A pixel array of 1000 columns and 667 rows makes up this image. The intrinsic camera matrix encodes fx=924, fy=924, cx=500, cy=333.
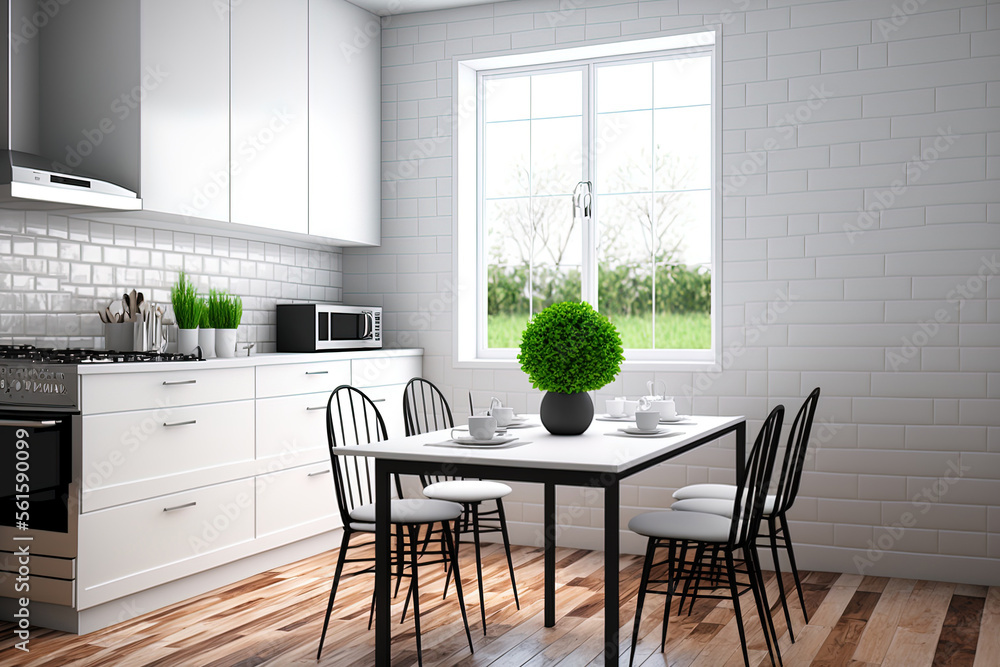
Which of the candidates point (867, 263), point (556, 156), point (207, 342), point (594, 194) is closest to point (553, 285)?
point (594, 194)

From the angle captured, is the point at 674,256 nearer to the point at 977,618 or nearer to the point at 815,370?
the point at 815,370

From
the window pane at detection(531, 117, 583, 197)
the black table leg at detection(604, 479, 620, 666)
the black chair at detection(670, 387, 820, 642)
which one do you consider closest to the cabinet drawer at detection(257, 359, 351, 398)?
the window pane at detection(531, 117, 583, 197)

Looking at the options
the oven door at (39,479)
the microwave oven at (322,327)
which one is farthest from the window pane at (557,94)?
the oven door at (39,479)

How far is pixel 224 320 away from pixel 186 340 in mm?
236

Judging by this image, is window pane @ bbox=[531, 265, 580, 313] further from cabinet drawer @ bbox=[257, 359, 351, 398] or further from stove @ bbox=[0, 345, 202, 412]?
stove @ bbox=[0, 345, 202, 412]

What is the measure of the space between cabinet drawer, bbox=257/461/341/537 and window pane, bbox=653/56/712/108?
2539 mm

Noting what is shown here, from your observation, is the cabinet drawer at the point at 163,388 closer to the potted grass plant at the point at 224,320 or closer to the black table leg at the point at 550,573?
the potted grass plant at the point at 224,320

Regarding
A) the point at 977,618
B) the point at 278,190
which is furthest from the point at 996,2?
the point at 278,190

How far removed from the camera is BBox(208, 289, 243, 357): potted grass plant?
4.05m

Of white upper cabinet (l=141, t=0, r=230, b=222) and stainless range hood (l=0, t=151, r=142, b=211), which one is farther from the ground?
white upper cabinet (l=141, t=0, r=230, b=222)

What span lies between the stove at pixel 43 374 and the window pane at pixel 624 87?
2765 millimetres

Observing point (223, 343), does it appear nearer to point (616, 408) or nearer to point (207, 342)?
point (207, 342)

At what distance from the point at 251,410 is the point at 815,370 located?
253 cm

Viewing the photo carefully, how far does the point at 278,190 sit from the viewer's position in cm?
433
